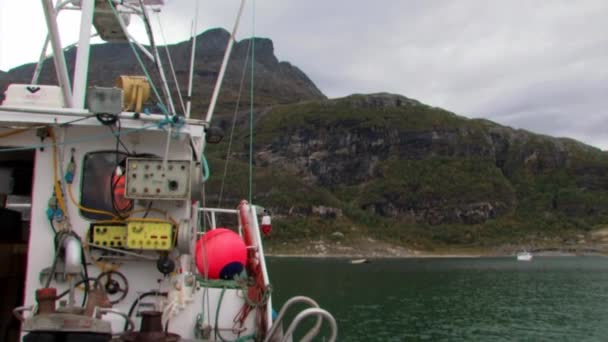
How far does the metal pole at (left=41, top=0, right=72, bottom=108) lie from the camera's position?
245 inches

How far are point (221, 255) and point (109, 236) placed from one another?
244 cm

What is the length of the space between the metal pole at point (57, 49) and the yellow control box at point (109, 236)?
1.67 m

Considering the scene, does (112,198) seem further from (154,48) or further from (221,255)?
(154,48)

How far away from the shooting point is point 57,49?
6645 mm

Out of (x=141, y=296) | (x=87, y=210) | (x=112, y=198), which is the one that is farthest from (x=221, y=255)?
(x=87, y=210)

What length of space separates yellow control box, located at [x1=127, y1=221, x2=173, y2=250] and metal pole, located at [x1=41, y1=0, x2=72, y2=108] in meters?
1.94

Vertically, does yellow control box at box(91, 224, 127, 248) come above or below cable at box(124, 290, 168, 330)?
above

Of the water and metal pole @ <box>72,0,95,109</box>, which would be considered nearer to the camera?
metal pole @ <box>72,0,95,109</box>

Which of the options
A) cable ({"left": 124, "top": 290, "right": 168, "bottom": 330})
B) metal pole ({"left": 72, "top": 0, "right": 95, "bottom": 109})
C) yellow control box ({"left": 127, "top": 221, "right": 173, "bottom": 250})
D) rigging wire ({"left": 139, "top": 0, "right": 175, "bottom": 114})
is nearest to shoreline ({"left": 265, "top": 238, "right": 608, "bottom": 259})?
rigging wire ({"left": 139, "top": 0, "right": 175, "bottom": 114})

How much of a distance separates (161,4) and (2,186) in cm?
465

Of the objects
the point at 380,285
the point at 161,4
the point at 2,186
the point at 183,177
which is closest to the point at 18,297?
the point at 2,186

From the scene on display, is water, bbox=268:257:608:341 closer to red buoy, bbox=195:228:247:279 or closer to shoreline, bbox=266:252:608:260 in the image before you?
red buoy, bbox=195:228:247:279

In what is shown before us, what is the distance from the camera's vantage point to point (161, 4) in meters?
10.9

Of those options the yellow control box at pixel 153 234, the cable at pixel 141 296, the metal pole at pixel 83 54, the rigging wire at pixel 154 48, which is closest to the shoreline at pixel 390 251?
the rigging wire at pixel 154 48
